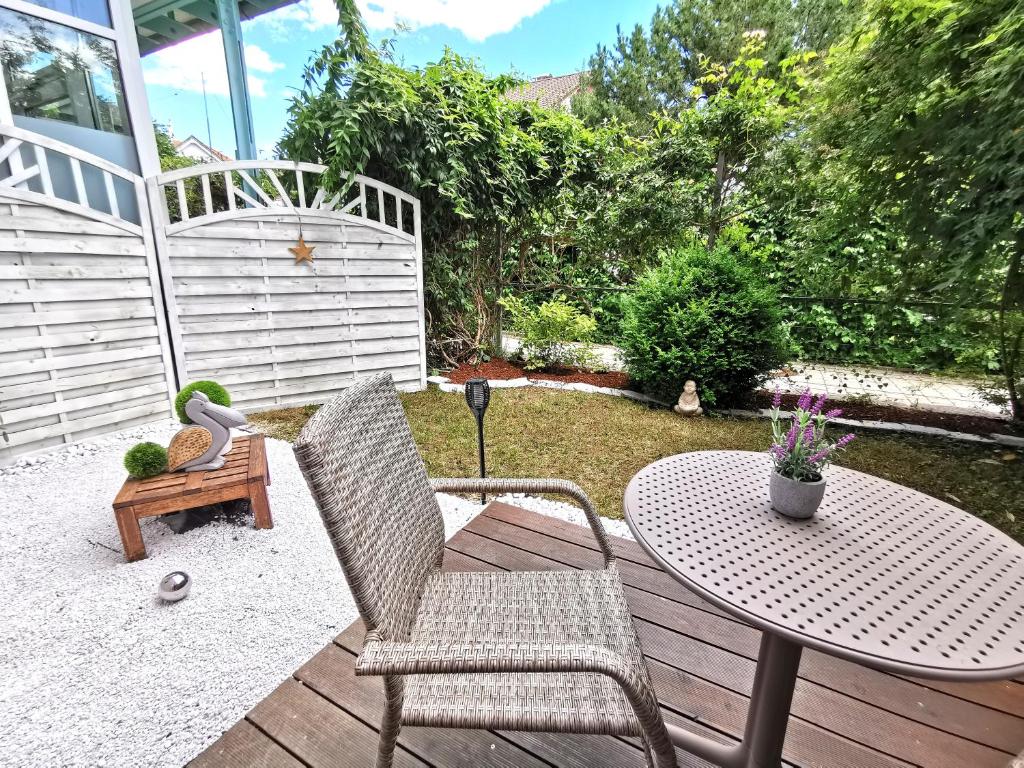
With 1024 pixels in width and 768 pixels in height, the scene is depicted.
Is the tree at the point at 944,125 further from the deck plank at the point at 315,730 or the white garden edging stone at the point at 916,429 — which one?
the deck plank at the point at 315,730

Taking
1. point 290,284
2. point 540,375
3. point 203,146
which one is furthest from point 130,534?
point 203,146

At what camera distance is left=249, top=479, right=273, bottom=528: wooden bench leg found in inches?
85.3

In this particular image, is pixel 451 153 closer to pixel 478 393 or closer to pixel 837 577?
pixel 478 393

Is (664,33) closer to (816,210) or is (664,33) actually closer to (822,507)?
(816,210)

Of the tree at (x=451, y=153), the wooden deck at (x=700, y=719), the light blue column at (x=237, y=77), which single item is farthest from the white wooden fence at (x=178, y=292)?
the wooden deck at (x=700, y=719)

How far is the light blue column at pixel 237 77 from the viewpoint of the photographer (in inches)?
189

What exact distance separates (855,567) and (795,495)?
18cm

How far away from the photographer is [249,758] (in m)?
1.09

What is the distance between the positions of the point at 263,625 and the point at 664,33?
10.3 m

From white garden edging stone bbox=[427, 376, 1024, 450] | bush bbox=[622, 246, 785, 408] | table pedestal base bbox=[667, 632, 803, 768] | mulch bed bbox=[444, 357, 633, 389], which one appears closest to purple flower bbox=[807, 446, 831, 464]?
table pedestal base bbox=[667, 632, 803, 768]

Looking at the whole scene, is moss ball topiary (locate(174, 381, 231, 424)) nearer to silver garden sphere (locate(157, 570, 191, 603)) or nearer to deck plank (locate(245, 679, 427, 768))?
silver garden sphere (locate(157, 570, 191, 603))

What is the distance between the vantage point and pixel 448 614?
1138 mm

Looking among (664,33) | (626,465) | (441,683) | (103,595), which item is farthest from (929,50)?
(664,33)

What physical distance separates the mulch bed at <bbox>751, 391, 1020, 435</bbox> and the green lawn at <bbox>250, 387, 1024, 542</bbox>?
0.30 m
